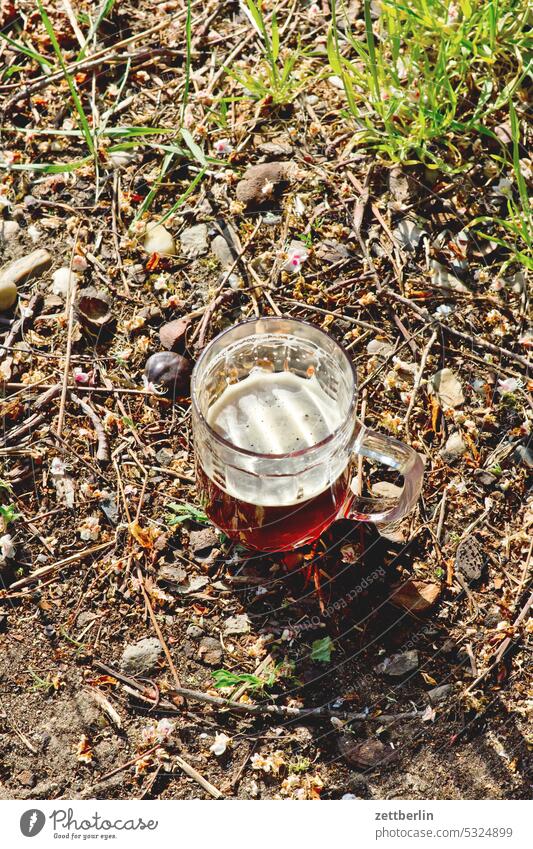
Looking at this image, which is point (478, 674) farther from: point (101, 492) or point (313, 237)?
point (313, 237)

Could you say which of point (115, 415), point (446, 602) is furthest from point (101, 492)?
point (446, 602)

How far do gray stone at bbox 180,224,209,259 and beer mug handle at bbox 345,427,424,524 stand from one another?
30.8 inches

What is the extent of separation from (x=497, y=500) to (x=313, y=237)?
79 centimetres

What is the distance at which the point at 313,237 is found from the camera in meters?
2.20

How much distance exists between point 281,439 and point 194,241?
0.75 m

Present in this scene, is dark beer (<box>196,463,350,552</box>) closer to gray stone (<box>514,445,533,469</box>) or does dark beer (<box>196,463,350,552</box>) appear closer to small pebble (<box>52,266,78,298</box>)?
gray stone (<box>514,445,533,469</box>)

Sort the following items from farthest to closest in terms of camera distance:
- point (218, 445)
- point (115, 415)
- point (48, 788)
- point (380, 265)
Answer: point (380, 265) < point (115, 415) < point (48, 788) < point (218, 445)

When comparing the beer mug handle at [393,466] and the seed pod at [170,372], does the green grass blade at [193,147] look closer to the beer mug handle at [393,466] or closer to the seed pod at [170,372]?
the seed pod at [170,372]

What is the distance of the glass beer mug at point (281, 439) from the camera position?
5.16 ft

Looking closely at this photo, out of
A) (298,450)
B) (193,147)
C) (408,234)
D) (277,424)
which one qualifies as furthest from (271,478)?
(193,147)

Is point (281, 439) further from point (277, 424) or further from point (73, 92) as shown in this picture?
point (73, 92)

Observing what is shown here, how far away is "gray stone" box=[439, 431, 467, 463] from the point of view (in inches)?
77.5

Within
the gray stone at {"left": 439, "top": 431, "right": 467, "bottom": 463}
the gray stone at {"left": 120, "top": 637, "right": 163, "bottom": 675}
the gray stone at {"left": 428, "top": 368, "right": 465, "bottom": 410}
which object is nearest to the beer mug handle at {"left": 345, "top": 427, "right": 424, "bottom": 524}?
the gray stone at {"left": 439, "top": 431, "right": 467, "bottom": 463}

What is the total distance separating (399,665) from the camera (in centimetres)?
179
